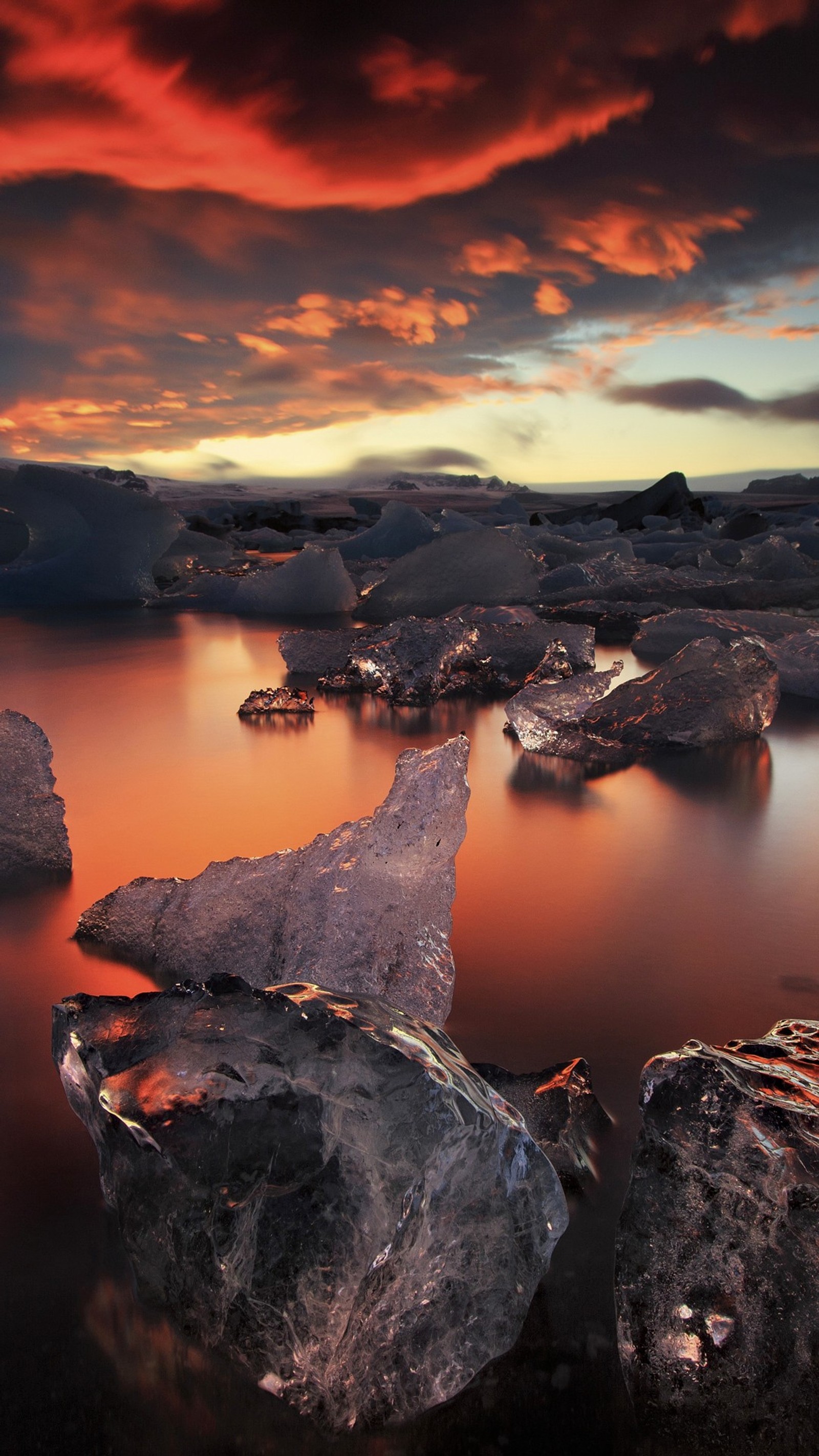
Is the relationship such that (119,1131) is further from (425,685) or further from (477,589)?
(477,589)

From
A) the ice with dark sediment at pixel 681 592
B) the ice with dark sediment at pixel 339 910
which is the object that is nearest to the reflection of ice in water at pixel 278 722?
the ice with dark sediment at pixel 339 910

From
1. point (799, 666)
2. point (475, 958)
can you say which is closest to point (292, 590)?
point (799, 666)

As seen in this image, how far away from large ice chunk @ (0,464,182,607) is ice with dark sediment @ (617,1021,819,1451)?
16.4ft

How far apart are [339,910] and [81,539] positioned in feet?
16.3

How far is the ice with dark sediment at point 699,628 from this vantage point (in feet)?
10.6

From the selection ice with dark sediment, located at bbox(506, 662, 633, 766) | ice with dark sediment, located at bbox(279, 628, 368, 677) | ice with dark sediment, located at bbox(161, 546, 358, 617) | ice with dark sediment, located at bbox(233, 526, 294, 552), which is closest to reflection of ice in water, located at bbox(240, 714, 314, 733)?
ice with dark sediment, located at bbox(506, 662, 633, 766)

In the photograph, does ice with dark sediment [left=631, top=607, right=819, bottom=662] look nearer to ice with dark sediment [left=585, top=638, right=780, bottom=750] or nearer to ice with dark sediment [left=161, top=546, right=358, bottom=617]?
ice with dark sediment [left=585, top=638, right=780, bottom=750]

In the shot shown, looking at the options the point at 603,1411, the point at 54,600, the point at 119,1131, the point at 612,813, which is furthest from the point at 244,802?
the point at 54,600

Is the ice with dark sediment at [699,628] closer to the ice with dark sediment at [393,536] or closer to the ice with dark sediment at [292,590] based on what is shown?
the ice with dark sediment at [292,590]

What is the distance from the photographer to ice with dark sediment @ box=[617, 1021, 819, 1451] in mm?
511

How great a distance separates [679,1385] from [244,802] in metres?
1.21

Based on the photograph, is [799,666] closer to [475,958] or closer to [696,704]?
[696,704]

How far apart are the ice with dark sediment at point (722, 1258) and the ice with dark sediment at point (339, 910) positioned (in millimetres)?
321

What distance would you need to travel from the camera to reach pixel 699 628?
328 centimetres
